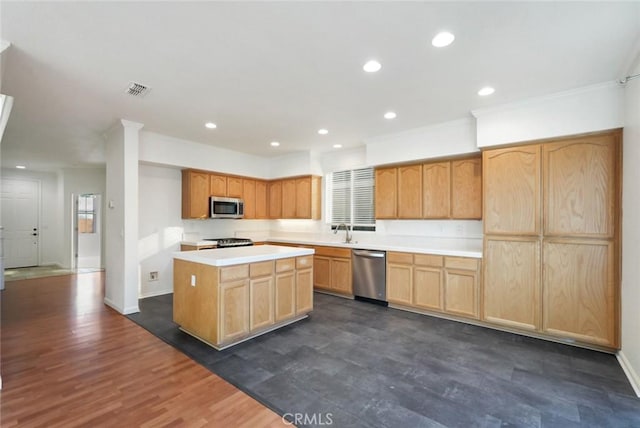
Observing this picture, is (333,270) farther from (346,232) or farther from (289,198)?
(289,198)

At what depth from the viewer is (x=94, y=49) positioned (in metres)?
2.34

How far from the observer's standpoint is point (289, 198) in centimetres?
624

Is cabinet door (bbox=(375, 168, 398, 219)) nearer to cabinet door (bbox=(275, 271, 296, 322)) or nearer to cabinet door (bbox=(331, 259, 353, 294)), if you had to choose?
cabinet door (bbox=(331, 259, 353, 294))

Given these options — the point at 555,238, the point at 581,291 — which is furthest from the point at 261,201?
the point at 581,291

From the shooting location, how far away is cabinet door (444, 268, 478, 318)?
3.70 m

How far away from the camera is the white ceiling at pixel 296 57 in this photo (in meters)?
1.93

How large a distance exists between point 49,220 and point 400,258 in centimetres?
961

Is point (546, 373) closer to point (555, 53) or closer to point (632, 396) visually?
point (632, 396)

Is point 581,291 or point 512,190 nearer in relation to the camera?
point 581,291

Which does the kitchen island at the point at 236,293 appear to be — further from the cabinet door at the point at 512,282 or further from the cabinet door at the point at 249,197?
the cabinet door at the point at 249,197

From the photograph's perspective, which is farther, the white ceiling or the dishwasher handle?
the dishwasher handle

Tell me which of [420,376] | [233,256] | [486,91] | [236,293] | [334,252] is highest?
[486,91]

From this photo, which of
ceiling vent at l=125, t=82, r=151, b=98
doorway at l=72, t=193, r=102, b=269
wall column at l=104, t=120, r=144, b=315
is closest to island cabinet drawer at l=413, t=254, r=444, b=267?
ceiling vent at l=125, t=82, r=151, b=98

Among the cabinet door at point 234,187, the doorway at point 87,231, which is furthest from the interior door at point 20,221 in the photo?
the cabinet door at point 234,187
